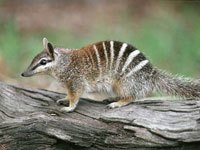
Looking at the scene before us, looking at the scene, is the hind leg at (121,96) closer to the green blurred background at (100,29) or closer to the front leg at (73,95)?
the front leg at (73,95)

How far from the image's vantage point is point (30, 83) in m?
9.38

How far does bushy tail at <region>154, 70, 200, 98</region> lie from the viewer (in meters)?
6.39

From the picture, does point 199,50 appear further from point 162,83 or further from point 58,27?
point 58,27

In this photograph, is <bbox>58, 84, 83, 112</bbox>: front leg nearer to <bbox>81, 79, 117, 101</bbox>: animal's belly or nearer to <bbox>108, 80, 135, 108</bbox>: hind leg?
<bbox>81, 79, 117, 101</bbox>: animal's belly

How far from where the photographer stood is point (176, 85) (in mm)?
6438

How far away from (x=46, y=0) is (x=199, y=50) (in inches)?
259

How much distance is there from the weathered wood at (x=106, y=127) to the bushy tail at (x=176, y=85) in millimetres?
124

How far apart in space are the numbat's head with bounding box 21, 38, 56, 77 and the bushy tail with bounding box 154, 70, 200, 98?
101 centimetres

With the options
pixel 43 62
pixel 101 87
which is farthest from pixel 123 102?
pixel 43 62

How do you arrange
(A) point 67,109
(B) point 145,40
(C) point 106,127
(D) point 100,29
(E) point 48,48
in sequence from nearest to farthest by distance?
(C) point 106,127
(A) point 67,109
(E) point 48,48
(B) point 145,40
(D) point 100,29

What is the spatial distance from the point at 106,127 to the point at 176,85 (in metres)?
0.79

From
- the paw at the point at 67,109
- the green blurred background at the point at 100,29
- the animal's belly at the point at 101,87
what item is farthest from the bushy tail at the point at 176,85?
the green blurred background at the point at 100,29

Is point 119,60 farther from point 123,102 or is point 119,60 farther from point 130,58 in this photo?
point 123,102

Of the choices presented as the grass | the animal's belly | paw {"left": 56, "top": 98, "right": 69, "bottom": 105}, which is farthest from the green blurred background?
the animal's belly
